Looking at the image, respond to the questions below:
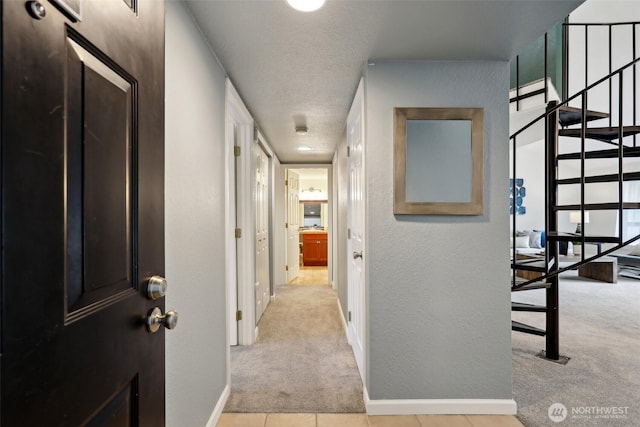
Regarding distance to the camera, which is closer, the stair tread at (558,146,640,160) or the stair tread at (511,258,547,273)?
the stair tread at (558,146,640,160)

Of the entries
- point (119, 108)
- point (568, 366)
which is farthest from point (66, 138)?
point (568, 366)

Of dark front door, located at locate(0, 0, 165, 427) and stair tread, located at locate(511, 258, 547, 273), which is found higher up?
dark front door, located at locate(0, 0, 165, 427)

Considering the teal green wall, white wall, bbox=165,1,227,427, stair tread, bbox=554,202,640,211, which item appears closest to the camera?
white wall, bbox=165,1,227,427

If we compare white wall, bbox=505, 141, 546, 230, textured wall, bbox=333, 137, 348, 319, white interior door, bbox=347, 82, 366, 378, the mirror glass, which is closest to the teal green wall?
textured wall, bbox=333, 137, 348, 319

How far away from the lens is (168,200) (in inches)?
53.4

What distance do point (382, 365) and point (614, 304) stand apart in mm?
4156

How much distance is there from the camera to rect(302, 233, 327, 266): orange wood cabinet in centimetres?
797

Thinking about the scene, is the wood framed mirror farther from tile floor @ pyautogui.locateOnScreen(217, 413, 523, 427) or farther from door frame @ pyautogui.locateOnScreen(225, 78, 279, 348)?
door frame @ pyautogui.locateOnScreen(225, 78, 279, 348)

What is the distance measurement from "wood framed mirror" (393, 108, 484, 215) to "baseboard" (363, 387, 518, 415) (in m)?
1.12

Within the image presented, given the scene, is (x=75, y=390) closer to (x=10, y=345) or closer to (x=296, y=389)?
(x=10, y=345)

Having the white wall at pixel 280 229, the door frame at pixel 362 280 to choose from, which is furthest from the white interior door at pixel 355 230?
the white wall at pixel 280 229

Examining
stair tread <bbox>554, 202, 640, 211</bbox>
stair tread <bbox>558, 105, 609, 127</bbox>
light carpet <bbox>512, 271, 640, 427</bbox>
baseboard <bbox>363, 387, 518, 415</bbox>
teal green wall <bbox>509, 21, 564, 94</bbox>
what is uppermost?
teal green wall <bbox>509, 21, 564, 94</bbox>

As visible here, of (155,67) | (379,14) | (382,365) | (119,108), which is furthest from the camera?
(382,365)

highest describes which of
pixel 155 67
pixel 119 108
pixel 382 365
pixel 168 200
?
pixel 155 67
